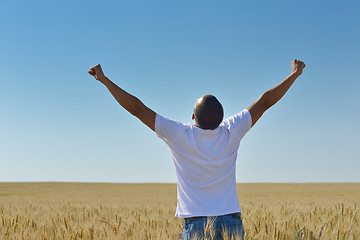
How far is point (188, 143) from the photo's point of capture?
9.04ft

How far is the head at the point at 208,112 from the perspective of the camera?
2.77m

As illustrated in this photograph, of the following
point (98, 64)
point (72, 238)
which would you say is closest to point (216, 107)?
point (98, 64)

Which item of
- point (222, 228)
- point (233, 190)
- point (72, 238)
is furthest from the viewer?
point (72, 238)

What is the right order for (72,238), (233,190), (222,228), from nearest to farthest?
(222,228), (233,190), (72,238)

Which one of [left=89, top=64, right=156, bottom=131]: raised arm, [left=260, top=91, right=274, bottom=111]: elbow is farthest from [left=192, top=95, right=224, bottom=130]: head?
[left=260, top=91, right=274, bottom=111]: elbow

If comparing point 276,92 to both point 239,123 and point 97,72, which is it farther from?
point 97,72

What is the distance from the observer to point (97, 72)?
2932mm

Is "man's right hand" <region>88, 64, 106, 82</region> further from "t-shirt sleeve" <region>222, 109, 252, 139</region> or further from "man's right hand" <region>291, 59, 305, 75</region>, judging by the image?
"man's right hand" <region>291, 59, 305, 75</region>

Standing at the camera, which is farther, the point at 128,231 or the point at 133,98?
the point at 128,231

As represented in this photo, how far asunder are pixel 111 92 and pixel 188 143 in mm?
716

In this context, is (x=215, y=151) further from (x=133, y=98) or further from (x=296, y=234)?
(x=296, y=234)

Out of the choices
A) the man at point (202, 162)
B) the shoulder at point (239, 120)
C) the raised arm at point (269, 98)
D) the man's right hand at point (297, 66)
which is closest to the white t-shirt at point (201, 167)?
the man at point (202, 162)

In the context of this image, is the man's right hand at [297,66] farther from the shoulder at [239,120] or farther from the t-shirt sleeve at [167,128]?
the t-shirt sleeve at [167,128]

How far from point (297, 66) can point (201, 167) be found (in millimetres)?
1623
